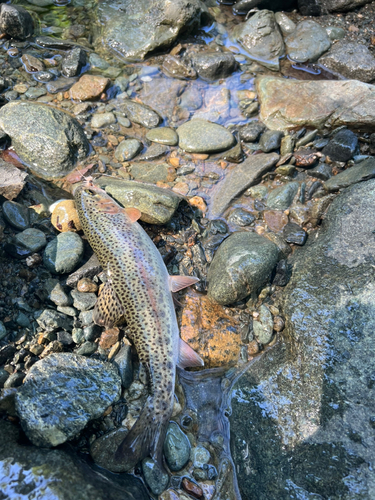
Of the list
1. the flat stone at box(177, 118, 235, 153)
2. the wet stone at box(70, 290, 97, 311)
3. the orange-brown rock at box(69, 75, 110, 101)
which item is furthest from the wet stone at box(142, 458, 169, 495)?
the orange-brown rock at box(69, 75, 110, 101)

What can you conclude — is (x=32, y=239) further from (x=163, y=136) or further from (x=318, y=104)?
(x=318, y=104)

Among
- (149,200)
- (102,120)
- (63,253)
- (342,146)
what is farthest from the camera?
(102,120)

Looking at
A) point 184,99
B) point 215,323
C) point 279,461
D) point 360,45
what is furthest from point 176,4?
point 279,461

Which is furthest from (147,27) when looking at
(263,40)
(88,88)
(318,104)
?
(318,104)

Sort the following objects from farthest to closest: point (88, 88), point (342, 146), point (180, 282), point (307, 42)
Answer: point (307, 42)
point (88, 88)
point (342, 146)
point (180, 282)

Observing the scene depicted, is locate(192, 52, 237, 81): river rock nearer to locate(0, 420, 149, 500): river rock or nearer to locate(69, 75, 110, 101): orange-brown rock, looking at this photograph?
locate(69, 75, 110, 101): orange-brown rock

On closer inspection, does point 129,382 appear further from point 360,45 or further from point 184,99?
point 360,45
